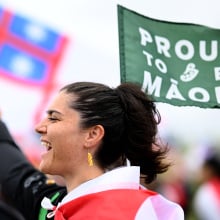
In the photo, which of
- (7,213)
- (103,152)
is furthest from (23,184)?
(7,213)

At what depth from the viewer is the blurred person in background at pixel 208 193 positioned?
4078mm

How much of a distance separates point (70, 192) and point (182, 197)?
296 centimetres

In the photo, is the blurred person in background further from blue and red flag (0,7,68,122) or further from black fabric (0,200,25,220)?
black fabric (0,200,25,220)

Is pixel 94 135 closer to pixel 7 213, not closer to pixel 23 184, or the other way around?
pixel 23 184

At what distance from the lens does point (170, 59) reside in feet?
8.80

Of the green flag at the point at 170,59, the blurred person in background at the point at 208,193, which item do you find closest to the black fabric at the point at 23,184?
the green flag at the point at 170,59

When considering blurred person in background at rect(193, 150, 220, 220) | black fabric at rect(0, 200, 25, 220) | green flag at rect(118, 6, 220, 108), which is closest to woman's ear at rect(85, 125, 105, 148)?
black fabric at rect(0, 200, 25, 220)

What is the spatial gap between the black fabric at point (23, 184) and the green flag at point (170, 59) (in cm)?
66

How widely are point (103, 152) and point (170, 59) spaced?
103 cm

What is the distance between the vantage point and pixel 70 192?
5.42 ft

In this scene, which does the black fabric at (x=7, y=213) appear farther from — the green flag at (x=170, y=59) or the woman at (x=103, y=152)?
the green flag at (x=170, y=59)

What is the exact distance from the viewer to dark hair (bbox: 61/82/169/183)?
1.73 m

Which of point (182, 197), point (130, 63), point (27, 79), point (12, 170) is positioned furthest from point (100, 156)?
point (27, 79)

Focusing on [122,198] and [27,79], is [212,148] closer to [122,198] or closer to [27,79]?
[27,79]
